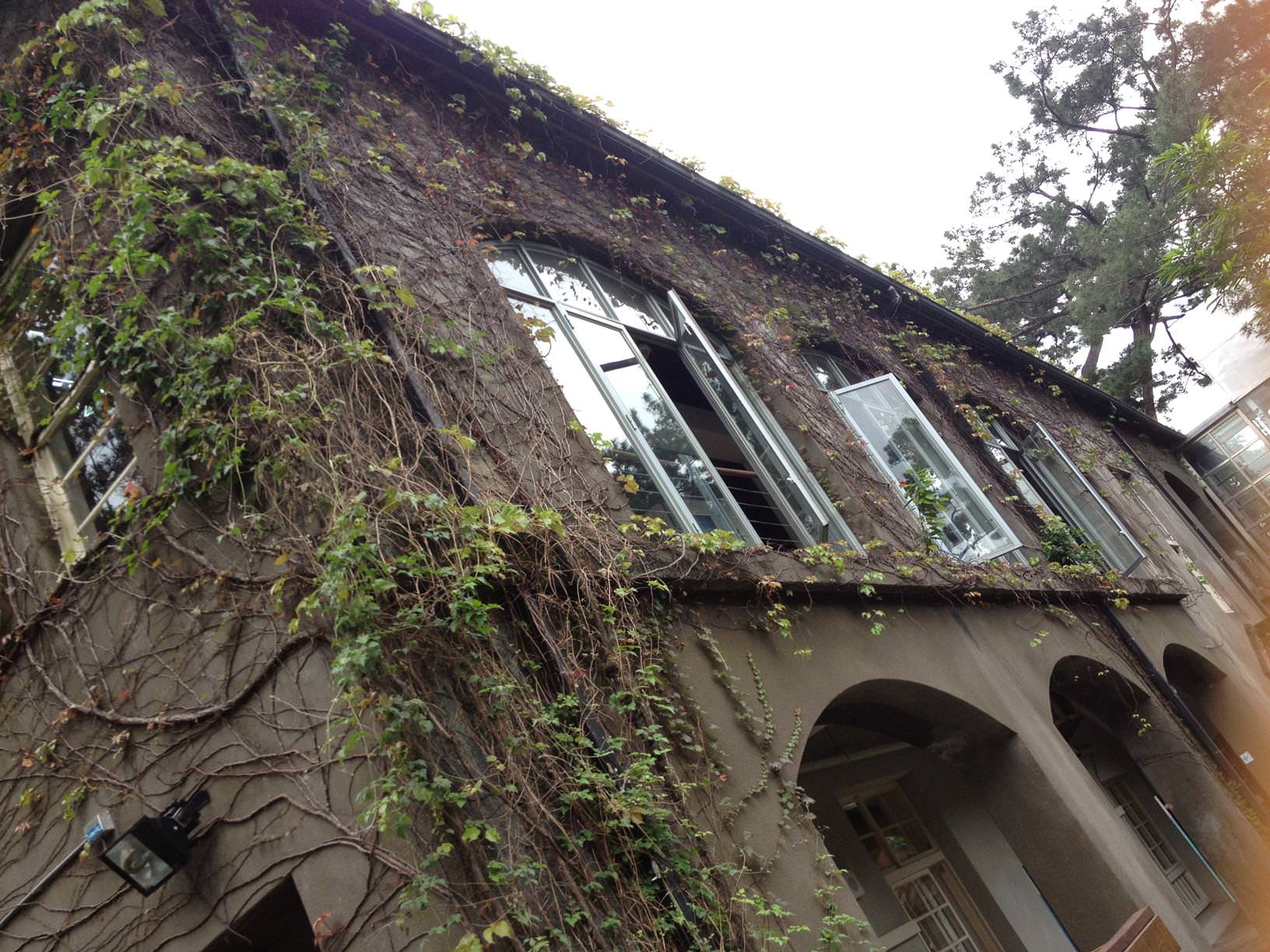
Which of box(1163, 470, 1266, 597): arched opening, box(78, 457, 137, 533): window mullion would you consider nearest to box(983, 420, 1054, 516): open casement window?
box(78, 457, 137, 533): window mullion

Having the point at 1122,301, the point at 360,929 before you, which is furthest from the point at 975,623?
the point at 1122,301

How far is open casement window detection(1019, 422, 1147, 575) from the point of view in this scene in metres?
9.79

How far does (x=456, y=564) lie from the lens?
11.2 feet

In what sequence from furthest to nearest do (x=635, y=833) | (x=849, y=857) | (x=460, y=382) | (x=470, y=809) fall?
(x=849, y=857) < (x=460, y=382) < (x=635, y=833) < (x=470, y=809)

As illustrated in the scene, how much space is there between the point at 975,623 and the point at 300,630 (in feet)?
15.5

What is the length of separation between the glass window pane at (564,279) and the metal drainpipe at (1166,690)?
212 inches

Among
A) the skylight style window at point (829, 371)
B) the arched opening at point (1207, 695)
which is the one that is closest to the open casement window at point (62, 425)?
the skylight style window at point (829, 371)

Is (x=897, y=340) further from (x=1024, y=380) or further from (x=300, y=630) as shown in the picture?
(x=300, y=630)

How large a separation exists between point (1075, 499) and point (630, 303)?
6587mm

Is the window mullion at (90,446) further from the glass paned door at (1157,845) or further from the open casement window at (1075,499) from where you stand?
the glass paned door at (1157,845)

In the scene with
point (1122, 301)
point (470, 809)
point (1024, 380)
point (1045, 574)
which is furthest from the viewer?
point (1122, 301)

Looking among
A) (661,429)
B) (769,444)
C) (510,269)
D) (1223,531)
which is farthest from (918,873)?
(1223,531)

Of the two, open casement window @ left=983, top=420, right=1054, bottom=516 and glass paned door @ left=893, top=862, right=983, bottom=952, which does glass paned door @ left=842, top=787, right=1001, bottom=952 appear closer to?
glass paned door @ left=893, top=862, right=983, bottom=952

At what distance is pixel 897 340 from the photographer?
9.56 m
